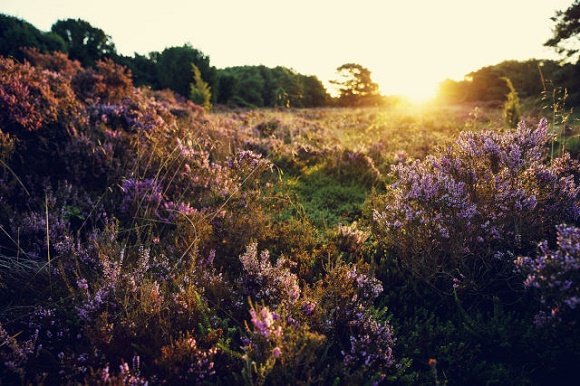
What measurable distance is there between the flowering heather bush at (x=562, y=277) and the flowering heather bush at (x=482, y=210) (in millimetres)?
577

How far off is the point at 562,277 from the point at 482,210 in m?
1.06

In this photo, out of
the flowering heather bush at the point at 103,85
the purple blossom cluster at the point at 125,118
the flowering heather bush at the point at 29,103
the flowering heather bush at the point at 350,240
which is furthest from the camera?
the flowering heather bush at the point at 103,85

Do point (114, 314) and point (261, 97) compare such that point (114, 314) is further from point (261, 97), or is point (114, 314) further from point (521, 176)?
point (261, 97)

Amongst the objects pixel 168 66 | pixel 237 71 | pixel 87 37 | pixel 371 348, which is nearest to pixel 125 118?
pixel 371 348

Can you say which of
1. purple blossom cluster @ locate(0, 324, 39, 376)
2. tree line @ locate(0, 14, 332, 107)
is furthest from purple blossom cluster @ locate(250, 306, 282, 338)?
tree line @ locate(0, 14, 332, 107)

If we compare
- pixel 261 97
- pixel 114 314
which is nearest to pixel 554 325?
pixel 114 314

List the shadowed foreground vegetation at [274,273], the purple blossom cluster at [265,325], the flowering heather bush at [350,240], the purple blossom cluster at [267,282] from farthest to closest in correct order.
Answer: the flowering heather bush at [350,240], the purple blossom cluster at [267,282], the shadowed foreground vegetation at [274,273], the purple blossom cluster at [265,325]

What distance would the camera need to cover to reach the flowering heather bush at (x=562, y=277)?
2.11 meters

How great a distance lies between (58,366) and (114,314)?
418 millimetres

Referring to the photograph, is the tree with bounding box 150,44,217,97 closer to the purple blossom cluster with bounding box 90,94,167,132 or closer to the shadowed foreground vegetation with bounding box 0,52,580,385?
the purple blossom cluster with bounding box 90,94,167,132

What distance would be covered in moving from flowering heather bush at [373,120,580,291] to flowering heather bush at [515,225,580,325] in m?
0.58

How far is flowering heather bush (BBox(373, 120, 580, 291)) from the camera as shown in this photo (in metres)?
3.03

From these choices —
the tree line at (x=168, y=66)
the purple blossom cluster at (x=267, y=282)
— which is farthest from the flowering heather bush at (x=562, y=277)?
the tree line at (x=168, y=66)

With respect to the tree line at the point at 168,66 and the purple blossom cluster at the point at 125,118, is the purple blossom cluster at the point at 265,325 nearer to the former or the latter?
the purple blossom cluster at the point at 125,118
